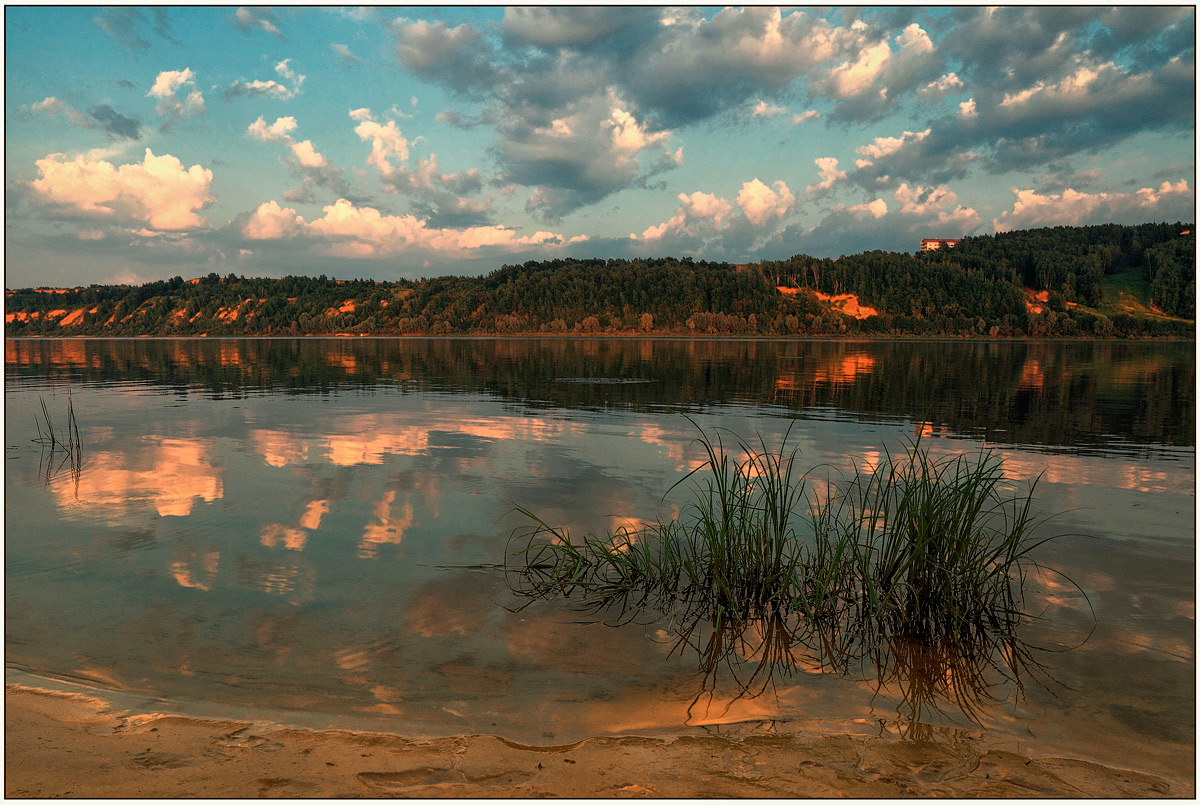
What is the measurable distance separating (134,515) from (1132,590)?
16.6 meters

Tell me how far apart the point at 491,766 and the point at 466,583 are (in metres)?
4.29

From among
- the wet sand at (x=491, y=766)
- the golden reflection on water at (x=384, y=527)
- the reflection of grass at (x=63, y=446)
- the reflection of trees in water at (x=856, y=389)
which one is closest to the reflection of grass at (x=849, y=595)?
the wet sand at (x=491, y=766)

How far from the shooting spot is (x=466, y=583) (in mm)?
9102

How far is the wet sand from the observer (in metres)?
4.64

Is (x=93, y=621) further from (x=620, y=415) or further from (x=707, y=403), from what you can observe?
(x=707, y=403)

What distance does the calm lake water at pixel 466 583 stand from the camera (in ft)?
19.8

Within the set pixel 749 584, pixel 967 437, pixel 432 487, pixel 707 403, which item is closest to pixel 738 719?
pixel 749 584

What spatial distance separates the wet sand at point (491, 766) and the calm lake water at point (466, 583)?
1.21 ft

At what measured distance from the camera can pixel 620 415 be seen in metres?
26.6

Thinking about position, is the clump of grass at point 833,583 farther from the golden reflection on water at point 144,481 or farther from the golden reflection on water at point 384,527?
the golden reflection on water at point 144,481

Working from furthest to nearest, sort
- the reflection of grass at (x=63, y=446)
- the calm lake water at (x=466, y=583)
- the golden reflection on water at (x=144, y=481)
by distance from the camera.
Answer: the reflection of grass at (x=63, y=446), the golden reflection on water at (x=144, y=481), the calm lake water at (x=466, y=583)

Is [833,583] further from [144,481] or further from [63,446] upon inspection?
[63,446]

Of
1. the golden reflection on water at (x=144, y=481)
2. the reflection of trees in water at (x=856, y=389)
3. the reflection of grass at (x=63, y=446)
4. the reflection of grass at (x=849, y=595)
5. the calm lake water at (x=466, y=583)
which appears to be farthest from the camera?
the reflection of trees in water at (x=856, y=389)

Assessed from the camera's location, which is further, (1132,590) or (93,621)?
(1132,590)
